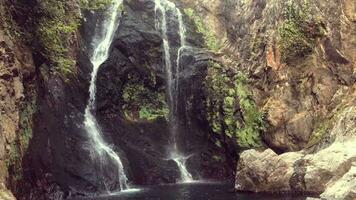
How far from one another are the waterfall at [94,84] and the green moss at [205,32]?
7.50 metres

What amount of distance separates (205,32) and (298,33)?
11076mm

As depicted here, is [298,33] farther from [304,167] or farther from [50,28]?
[50,28]

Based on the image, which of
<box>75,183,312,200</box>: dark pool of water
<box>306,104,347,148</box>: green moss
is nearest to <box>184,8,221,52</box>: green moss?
<box>306,104,347,148</box>: green moss

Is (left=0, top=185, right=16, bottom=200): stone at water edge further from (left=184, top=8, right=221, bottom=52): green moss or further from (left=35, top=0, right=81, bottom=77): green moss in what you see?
(left=184, top=8, right=221, bottom=52): green moss

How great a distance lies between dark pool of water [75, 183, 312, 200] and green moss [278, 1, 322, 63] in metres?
12.2

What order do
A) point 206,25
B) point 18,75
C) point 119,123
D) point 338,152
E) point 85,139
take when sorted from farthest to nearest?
point 206,25 → point 119,123 → point 85,139 → point 18,75 → point 338,152

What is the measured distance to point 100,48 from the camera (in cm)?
4025

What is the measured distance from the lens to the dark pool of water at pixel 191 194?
1074 inches

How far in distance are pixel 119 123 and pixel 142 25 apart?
984cm

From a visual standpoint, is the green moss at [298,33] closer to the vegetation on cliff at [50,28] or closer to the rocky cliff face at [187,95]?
the rocky cliff face at [187,95]

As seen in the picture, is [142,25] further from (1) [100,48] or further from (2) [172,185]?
(2) [172,185]

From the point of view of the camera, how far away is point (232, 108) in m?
40.2

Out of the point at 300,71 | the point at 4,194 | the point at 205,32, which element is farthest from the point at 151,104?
the point at 4,194

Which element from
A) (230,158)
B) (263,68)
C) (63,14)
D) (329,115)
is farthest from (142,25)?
(329,115)
